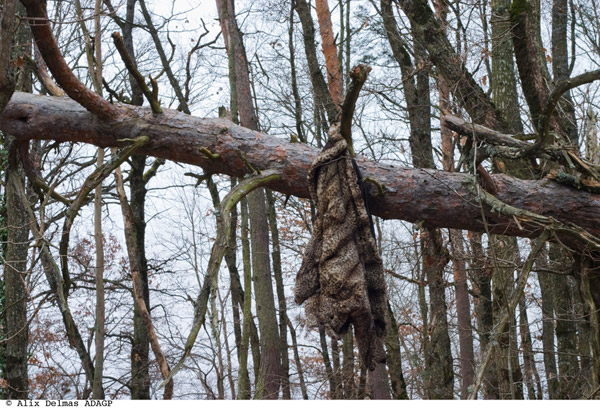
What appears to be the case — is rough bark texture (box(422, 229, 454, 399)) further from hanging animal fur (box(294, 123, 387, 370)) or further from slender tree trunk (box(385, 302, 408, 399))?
hanging animal fur (box(294, 123, 387, 370))

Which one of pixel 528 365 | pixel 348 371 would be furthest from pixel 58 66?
pixel 528 365

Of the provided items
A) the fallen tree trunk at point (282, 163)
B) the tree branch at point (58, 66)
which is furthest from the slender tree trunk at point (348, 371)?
the tree branch at point (58, 66)

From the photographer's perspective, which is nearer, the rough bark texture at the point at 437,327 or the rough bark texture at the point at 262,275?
the rough bark texture at the point at 437,327

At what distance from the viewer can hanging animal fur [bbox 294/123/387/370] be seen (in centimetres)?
367

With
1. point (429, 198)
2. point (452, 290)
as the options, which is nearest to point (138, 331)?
point (452, 290)

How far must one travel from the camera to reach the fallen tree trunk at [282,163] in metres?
4.35

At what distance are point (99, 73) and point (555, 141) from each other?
15.0ft

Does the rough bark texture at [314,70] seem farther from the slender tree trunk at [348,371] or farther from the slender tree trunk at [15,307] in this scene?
the slender tree trunk at [15,307]

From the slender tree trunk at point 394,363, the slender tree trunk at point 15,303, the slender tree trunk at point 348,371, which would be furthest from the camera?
the slender tree trunk at point 348,371

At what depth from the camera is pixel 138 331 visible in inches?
414

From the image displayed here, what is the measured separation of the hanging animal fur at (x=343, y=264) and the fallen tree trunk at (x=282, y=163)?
37cm

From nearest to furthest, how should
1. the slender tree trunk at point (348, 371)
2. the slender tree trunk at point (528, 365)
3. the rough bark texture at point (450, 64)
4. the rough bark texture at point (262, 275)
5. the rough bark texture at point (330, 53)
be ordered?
the rough bark texture at point (450, 64), the rough bark texture at point (262, 275), the rough bark texture at point (330, 53), the slender tree trunk at point (528, 365), the slender tree trunk at point (348, 371)

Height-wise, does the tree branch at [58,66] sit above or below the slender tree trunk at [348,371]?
above

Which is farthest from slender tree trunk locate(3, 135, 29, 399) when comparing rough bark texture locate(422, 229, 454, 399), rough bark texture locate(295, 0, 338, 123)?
rough bark texture locate(422, 229, 454, 399)
